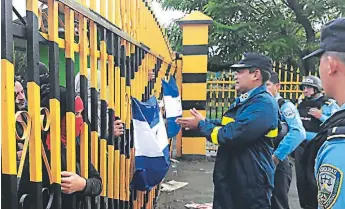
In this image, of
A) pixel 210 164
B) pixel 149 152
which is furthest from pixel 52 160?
pixel 210 164

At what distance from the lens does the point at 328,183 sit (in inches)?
54.2

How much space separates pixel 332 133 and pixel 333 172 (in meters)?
0.15

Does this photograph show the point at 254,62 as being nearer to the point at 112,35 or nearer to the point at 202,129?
the point at 202,129

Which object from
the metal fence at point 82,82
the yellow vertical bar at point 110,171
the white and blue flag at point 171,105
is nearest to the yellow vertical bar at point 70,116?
the metal fence at point 82,82

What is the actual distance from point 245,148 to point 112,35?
1311 mm

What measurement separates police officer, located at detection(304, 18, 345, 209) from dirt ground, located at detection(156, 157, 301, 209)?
336cm

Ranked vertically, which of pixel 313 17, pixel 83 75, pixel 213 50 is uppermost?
pixel 313 17

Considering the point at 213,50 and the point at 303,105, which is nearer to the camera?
the point at 303,105

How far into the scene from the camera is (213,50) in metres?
12.8

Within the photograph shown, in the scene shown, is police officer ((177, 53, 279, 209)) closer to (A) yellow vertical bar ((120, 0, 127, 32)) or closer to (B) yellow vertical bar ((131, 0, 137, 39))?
(B) yellow vertical bar ((131, 0, 137, 39))

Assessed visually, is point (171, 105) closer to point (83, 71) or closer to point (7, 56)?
point (83, 71)

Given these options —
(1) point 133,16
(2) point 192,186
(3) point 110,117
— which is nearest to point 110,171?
(3) point 110,117

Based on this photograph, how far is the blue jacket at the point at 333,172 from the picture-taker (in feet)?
4.38

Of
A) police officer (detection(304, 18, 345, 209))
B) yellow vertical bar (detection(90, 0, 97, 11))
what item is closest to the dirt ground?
yellow vertical bar (detection(90, 0, 97, 11))
